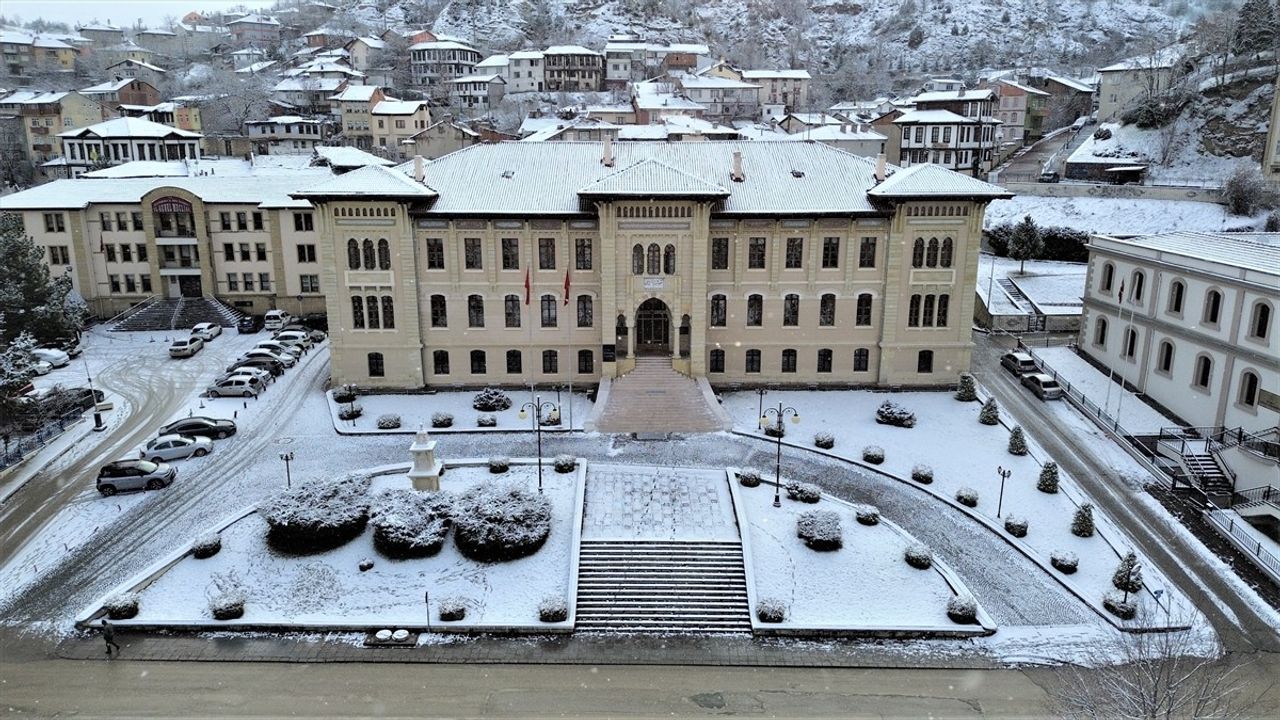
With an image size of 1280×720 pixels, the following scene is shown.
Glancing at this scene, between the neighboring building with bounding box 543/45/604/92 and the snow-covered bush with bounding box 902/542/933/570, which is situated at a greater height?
the neighboring building with bounding box 543/45/604/92

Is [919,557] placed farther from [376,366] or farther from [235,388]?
[235,388]

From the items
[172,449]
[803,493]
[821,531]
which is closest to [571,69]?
[172,449]

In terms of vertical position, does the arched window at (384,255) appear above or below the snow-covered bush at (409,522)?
above

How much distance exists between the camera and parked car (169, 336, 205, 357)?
178ft

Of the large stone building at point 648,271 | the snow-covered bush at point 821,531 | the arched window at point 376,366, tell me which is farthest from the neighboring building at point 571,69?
the snow-covered bush at point 821,531

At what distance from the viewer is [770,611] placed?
25625 millimetres

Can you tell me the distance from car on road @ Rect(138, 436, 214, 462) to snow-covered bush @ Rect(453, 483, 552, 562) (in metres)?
15.3

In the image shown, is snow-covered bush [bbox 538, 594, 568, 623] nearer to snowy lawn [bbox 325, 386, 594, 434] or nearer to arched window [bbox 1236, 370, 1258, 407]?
snowy lawn [bbox 325, 386, 594, 434]

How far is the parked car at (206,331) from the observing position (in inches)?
2303

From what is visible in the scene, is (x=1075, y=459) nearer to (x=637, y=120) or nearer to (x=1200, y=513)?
(x=1200, y=513)

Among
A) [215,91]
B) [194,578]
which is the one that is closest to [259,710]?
[194,578]

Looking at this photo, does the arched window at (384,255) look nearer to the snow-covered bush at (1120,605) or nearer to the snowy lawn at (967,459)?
the snowy lawn at (967,459)

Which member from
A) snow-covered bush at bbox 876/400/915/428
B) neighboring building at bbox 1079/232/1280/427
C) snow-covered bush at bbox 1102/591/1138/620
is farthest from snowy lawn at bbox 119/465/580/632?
neighboring building at bbox 1079/232/1280/427

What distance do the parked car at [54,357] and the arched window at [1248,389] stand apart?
2645 inches
